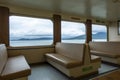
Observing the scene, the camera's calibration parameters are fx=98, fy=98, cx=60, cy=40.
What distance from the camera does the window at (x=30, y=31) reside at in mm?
3977

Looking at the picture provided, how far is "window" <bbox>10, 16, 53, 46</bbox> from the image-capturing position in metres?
3.98

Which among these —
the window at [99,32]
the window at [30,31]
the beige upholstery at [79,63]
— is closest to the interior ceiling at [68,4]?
the window at [30,31]

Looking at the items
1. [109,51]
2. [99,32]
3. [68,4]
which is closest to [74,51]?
[68,4]

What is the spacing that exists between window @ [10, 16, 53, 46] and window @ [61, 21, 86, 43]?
2.66 feet

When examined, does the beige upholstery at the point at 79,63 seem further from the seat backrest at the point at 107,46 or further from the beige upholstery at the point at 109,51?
the seat backrest at the point at 107,46

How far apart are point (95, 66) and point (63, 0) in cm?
232

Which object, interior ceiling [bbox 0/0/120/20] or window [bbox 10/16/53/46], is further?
window [bbox 10/16/53/46]

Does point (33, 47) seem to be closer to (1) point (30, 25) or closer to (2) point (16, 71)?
(1) point (30, 25)

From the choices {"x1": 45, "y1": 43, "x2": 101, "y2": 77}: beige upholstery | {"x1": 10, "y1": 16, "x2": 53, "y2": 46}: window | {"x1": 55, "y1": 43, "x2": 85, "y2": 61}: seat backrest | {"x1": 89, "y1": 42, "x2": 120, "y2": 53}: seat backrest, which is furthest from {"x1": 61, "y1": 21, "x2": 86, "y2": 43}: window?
{"x1": 45, "y1": 43, "x2": 101, "y2": 77}: beige upholstery

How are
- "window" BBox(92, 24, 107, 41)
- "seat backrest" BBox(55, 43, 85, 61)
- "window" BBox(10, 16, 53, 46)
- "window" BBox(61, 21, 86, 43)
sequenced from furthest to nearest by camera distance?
"window" BBox(92, 24, 107, 41) < "window" BBox(61, 21, 86, 43) < "window" BBox(10, 16, 53, 46) < "seat backrest" BBox(55, 43, 85, 61)

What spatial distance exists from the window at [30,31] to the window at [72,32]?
2.66 ft

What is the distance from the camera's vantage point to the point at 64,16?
4848mm

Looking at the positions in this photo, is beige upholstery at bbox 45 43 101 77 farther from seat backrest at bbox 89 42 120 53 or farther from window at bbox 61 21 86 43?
window at bbox 61 21 86 43

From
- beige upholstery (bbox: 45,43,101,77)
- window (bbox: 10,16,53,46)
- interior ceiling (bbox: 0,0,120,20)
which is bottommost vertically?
beige upholstery (bbox: 45,43,101,77)
